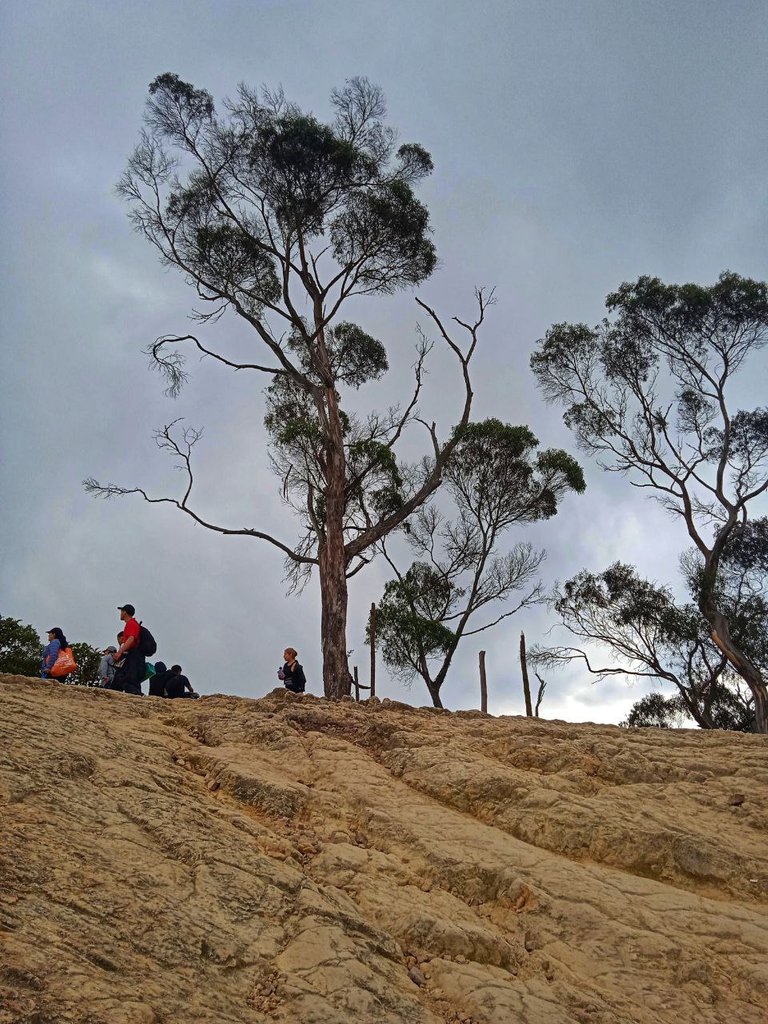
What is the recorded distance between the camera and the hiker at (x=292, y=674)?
34.7 ft

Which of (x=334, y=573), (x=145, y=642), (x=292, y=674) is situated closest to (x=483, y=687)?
(x=334, y=573)

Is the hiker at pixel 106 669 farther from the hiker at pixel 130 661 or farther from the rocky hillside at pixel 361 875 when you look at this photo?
the rocky hillside at pixel 361 875

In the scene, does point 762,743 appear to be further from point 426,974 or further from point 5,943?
point 5,943

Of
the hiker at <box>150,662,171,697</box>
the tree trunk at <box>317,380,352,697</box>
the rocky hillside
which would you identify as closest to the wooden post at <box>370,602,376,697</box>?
the tree trunk at <box>317,380,352,697</box>

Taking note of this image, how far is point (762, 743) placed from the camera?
7.80 m

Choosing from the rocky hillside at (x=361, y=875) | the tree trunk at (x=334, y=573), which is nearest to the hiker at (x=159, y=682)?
the tree trunk at (x=334, y=573)

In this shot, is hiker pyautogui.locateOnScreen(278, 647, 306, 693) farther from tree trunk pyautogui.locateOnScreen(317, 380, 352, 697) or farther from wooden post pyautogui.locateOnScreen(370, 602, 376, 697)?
wooden post pyautogui.locateOnScreen(370, 602, 376, 697)

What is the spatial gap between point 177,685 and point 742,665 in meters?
12.1

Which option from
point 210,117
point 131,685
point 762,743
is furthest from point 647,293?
point 131,685

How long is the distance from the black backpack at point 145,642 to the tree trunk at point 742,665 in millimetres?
12615

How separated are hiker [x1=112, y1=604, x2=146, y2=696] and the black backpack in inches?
0.9

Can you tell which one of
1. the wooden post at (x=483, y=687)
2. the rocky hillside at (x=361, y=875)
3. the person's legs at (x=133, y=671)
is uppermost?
the wooden post at (x=483, y=687)

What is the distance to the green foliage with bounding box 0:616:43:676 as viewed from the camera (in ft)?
57.8

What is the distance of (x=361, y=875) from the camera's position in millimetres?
4520
